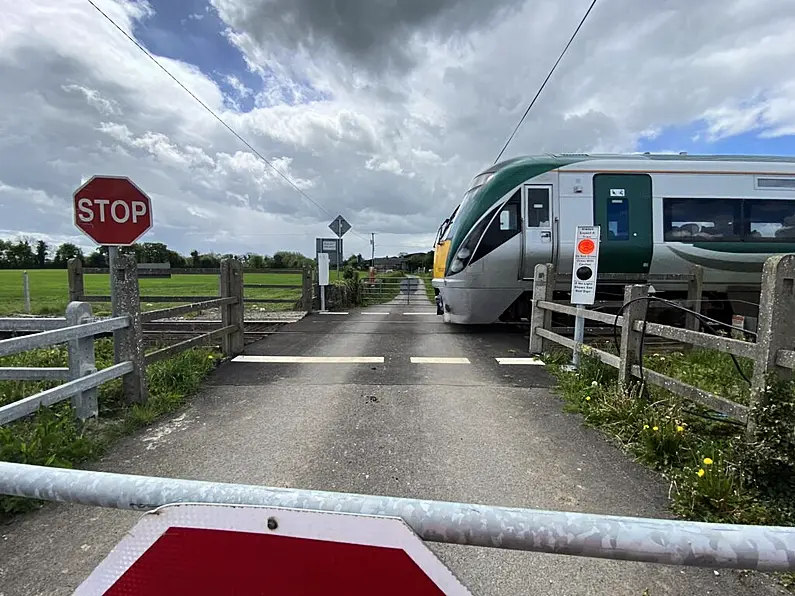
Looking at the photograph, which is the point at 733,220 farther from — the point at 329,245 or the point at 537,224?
the point at 329,245

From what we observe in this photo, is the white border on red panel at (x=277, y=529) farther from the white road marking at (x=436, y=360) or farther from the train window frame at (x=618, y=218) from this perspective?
the train window frame at (x=618, y=218)

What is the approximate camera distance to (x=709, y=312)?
29.8 ft

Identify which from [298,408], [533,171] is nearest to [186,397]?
[298,408]

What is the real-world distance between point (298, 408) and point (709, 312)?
849 cm

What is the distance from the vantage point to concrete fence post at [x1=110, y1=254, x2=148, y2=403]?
4.18 metres

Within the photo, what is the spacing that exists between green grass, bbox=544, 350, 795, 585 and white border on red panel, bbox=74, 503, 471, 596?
7.63 feet

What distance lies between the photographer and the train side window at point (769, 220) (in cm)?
869

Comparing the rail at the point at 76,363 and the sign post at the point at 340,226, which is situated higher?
the sign post at the point at 340,226

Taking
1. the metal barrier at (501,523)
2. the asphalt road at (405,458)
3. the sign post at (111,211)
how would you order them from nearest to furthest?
the metal barrier at (501,523), the asphalt road at (405,458), the sign post at (111,211)

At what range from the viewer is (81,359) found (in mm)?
3789

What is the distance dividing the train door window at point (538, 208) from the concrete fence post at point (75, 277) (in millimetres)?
8154

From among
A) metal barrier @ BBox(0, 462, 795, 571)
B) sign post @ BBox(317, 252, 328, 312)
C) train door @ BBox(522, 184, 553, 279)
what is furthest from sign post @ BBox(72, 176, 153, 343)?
sign post @ BBox(317, 252, 328, 312)

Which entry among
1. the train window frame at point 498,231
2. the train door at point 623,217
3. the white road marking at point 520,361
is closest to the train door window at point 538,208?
the train window frame at point 498,231

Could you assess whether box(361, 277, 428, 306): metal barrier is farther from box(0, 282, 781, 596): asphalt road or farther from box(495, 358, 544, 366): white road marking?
box(0, 282, 781, 596): asphalt road
